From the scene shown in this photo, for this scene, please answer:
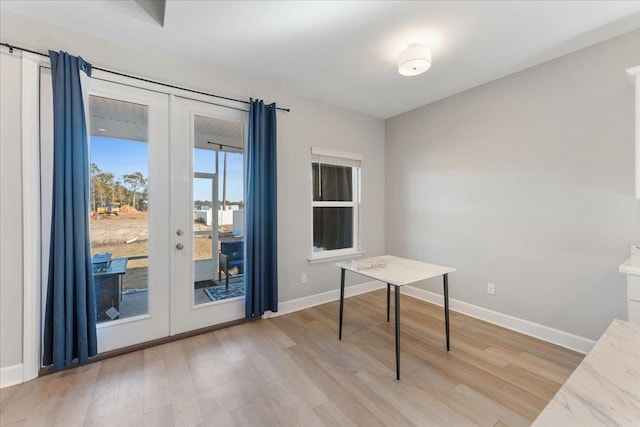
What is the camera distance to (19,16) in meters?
1.92

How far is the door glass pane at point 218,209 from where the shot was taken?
106 inches

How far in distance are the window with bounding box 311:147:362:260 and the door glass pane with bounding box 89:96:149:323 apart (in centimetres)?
183

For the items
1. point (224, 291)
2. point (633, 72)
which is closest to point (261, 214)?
point (224, 291)

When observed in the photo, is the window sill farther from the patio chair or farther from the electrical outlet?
the electrical outlet

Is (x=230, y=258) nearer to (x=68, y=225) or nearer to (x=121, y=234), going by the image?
(x=121, y=234)

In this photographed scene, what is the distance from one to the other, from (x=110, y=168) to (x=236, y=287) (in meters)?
1.60

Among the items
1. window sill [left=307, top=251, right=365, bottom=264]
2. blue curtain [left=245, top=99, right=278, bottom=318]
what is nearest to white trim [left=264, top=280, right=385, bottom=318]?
blue curtain [left=245, top=99, right=278, bottom=318]

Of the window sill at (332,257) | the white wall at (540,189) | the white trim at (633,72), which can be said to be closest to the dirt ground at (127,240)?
the window sill at (332,257)

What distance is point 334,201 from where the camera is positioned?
3.78m

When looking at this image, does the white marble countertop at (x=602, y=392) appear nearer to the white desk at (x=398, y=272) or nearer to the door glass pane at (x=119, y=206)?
the white desk at (x=398, y=272)

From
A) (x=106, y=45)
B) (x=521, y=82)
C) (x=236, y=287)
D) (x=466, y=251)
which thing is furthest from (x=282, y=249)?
(x=521, y=82)

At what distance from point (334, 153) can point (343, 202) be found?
0.72 m

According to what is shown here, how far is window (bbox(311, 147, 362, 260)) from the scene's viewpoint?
3555 millimetres

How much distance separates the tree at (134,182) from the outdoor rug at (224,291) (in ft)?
3.60
